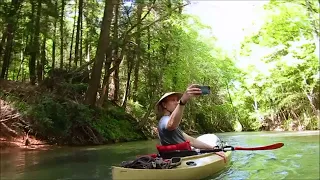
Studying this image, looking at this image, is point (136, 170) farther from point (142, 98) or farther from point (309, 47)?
point (309, 47)

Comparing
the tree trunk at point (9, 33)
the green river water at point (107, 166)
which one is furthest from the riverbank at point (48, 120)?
the green river water at point (107, 166)

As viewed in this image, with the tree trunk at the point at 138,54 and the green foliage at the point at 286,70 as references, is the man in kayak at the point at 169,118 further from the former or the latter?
the green foliage at the point at 286,70

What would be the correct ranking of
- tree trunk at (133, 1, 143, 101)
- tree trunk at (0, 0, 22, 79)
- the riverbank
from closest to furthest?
the riverbank → tree trunk at (0, 0, 22, 79) → tree trunk at (133, 1, 143, 101)

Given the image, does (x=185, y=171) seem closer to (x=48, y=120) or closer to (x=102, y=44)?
(x=48, y=120)

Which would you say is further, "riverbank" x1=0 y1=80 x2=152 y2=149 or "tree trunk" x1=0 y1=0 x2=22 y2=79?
"tree trunk" x1=0 y1=0 x2=22 y2=79

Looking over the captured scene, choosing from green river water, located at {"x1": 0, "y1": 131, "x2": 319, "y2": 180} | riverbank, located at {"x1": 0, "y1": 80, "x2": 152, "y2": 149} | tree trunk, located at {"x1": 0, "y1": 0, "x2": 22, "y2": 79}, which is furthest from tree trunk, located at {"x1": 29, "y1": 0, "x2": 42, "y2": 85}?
green river water, located at {"x1": 0, "y1": 131, "x2": 319, "y2": 180}

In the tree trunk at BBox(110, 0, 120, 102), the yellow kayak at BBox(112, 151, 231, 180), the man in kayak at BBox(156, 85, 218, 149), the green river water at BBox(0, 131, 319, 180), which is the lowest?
the green river water at BBox(0, 131, 319, 180)

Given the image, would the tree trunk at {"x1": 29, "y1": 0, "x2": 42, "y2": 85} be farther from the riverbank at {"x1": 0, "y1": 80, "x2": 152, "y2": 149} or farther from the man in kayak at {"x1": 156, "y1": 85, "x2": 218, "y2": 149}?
the man in kayak at {"x1": 156, "y1": 85, "x2": 218, "y2": 149}

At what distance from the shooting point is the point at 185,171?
4.77 metres

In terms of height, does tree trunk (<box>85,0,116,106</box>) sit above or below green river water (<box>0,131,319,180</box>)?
above

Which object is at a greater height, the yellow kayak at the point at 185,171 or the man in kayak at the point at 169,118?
the man in kayak at the point at 169,118

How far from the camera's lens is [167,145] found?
505cm

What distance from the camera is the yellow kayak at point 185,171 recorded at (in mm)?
4449

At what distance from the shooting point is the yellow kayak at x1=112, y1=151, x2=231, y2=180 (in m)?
4.45
